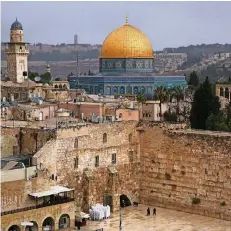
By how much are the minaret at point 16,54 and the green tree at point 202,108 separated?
16.2 meters

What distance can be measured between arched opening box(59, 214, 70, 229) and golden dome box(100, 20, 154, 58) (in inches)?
1313

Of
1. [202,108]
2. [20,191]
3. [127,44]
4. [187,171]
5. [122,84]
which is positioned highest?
[127,44]

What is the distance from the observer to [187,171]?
2995cm

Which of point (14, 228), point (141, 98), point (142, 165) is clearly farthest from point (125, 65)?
point (14, 228)

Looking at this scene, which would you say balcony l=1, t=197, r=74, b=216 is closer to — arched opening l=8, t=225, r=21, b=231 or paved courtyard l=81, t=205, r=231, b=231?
arched opening l=8, t=225, r=21, b=231

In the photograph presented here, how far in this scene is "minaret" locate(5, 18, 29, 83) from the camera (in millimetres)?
53469

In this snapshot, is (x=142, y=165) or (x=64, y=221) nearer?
(x=64, y=221)

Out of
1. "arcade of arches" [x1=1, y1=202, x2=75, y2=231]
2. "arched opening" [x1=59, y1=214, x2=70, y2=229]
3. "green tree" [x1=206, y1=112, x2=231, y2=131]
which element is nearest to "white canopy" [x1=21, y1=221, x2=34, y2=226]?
"arcade of arches" [x1=1, y1=202, x2=75, y2=231]

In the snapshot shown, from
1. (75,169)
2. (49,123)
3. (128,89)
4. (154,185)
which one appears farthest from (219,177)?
(128,89)

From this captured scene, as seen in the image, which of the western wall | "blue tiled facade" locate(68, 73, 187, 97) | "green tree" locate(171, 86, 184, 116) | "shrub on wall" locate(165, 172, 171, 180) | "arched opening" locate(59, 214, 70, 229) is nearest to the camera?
"arched opening" locate(59, 214, 70, 229)

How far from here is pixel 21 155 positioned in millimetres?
28500

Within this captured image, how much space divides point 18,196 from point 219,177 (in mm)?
8967

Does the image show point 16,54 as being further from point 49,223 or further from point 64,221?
point 49,223

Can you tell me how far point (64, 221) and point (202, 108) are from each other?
62.4 feet
